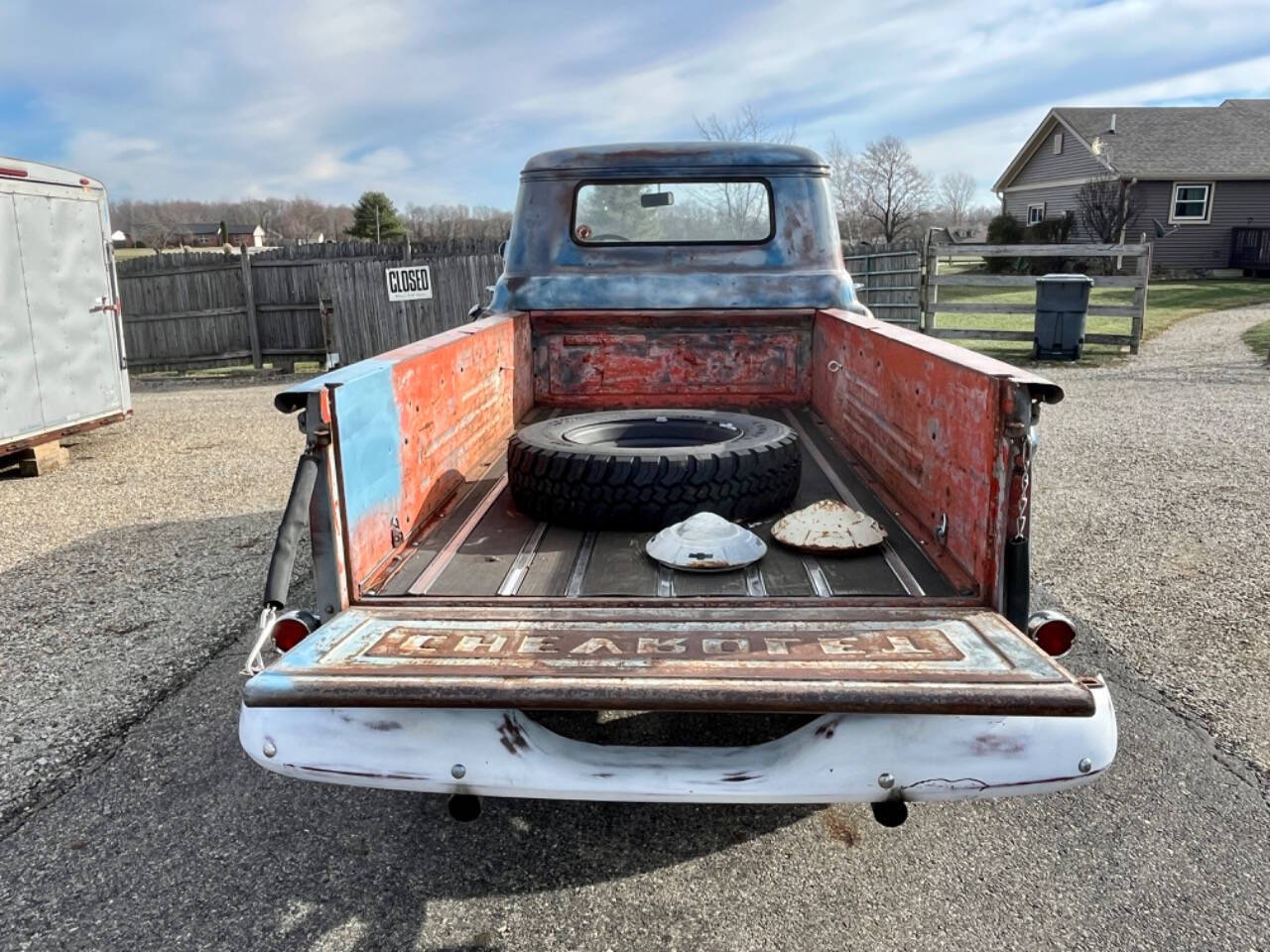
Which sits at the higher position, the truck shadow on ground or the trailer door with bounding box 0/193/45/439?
the trailer door with bounding box 0/193/45/439

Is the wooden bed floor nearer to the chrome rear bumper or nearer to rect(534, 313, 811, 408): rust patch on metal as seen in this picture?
the chrome rear bumper

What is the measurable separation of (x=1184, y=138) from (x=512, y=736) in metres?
35.3

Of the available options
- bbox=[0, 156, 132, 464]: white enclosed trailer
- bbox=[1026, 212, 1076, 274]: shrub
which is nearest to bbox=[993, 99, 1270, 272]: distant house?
bbox=[1026, 212, 1076, 274]: shrub

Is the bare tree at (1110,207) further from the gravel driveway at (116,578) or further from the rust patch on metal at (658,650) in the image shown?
the rust patch on metal at (658,650)

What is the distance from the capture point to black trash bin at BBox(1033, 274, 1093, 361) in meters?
11.8

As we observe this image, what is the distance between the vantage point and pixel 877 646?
1893 millimetres

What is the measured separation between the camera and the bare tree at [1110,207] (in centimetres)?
2777

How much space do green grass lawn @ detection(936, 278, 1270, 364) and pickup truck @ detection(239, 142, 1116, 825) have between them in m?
10.9

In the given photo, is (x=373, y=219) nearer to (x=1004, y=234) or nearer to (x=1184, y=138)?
(x=1004, y=234)

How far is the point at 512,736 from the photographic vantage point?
1927mm

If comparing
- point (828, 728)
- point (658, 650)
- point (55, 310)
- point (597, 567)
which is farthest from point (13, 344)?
point (828, 728)

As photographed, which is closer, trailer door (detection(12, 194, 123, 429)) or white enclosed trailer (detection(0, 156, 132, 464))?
white enclosed trailer (detection(0, 156, 132, 464))

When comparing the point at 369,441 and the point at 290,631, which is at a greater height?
the point at 369,441

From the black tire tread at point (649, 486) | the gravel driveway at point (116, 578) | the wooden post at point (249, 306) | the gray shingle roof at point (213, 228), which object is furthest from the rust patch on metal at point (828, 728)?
the gray shingle roof at point (213, 228)
